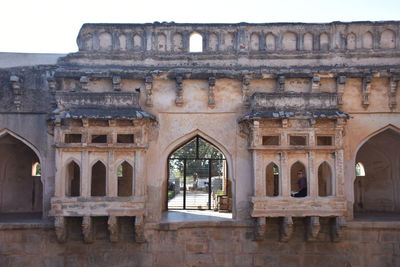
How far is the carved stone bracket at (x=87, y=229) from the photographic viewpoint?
8.20 metres

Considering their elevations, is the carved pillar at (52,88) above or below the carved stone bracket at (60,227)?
above

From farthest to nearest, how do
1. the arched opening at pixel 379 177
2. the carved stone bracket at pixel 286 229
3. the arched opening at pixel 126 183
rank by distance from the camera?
the arched opening at pixel 126 183 < the arched opening at pixel 379 177 < the carved stone bracket at pixel 286 229

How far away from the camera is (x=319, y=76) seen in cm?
889

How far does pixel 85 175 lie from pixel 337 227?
5766mm

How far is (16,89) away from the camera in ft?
29.6

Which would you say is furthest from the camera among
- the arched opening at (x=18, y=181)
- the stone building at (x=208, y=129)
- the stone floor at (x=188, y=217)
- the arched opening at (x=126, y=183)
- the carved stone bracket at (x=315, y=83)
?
the arched opening at (x=126, y=183)

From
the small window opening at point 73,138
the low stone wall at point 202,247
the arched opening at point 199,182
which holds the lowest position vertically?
the low stone wall at point 202,247

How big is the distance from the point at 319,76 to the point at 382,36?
7.52 ft

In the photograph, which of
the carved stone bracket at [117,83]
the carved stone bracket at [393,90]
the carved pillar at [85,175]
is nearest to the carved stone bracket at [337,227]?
the carved stone bracket at [393,90]

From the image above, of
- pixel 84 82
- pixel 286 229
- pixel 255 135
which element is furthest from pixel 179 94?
pixel 286 229

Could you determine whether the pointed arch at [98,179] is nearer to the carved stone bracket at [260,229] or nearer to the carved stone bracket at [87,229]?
the carved stone bracket at [87,229]

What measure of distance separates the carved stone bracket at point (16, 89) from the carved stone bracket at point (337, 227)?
7893 millimetres

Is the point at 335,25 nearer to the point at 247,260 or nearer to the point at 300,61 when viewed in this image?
the point at 300,61

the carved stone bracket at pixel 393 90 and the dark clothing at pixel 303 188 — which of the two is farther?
the dark clothing at pixel 303 188
